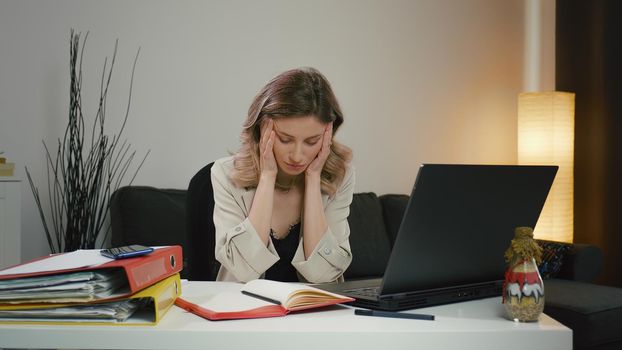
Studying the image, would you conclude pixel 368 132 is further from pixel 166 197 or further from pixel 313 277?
pixel 313 277

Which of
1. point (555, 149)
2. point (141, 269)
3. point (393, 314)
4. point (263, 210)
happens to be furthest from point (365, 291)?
point (555, 149)

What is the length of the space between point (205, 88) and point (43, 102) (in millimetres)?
799

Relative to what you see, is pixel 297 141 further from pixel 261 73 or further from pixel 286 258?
pixel 261 73

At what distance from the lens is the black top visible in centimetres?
205

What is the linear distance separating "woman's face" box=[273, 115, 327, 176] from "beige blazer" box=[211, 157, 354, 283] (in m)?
0.16

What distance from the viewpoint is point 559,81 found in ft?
15.7

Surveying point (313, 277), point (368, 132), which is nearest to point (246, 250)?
point (313, 277)

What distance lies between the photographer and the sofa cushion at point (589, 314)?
9.85 feet

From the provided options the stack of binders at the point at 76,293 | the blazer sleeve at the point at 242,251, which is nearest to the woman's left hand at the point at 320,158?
the blazer sleeve at the point at 242,251

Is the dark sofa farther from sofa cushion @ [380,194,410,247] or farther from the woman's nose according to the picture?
the woman's nose

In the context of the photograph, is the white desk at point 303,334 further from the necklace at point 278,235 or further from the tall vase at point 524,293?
the necklace at point 278,235

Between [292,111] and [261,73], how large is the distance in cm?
193

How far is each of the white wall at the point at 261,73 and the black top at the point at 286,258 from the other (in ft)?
4.94

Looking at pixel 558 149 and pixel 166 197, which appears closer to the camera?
pixel 166 197
